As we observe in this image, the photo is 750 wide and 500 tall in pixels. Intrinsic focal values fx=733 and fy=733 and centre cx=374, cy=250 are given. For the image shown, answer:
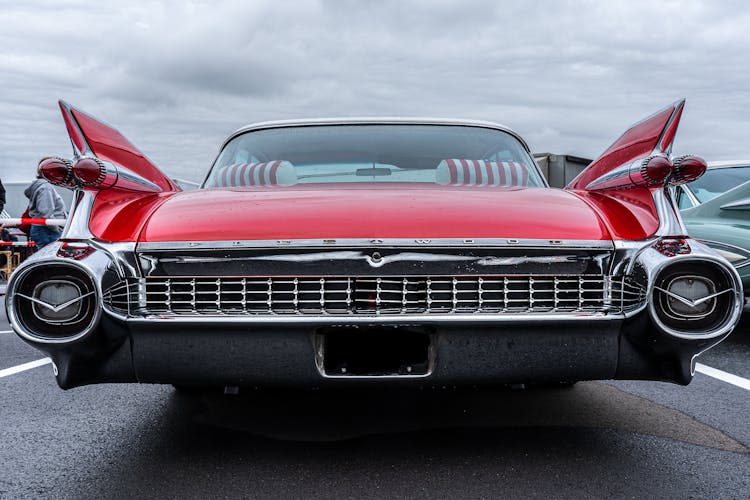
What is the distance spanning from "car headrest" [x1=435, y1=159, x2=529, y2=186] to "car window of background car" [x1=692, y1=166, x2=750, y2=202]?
3.49 metres

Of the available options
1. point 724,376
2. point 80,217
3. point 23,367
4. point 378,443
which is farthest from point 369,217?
point 23,367

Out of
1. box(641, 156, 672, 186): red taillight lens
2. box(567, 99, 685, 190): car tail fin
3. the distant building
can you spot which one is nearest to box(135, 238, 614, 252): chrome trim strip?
box(641, 156, 672, 186): red taillight lens

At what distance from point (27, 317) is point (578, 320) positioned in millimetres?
1792

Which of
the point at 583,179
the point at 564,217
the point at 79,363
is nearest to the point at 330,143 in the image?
the point at 583,179

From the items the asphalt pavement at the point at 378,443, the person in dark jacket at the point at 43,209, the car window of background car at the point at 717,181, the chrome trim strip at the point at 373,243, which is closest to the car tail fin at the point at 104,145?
the chrome trim strip at the point at 373,243

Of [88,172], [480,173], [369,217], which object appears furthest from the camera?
[480,173]

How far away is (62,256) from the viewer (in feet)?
7.84

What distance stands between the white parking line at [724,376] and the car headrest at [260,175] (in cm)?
261

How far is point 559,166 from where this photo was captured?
15.5 meters

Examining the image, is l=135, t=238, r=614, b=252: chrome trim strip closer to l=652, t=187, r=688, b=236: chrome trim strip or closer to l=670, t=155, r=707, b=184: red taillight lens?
l=652, t=187, r=688, b=236: chrome trim strip

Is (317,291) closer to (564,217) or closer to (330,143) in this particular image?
(564,217)

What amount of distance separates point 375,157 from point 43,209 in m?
7.49

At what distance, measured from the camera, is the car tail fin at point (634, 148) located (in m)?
2.77

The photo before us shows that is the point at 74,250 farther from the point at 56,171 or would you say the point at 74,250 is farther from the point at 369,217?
the point at 369,217
